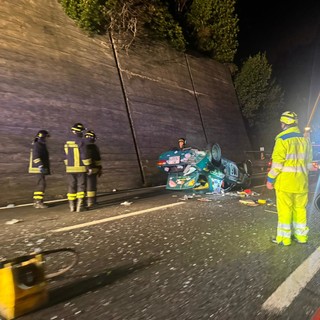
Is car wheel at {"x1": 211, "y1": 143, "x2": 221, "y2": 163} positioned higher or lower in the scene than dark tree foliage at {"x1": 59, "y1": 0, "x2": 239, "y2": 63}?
lower

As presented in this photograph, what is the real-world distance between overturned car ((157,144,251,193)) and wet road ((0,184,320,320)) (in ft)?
8.35

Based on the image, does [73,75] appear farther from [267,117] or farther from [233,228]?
[267,117]

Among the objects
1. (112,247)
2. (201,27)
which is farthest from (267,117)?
(112,247)

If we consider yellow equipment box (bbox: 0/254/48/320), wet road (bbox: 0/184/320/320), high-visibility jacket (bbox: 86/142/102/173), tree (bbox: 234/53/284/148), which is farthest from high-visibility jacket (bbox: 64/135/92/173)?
tree (bbox: 234/53/284/148)

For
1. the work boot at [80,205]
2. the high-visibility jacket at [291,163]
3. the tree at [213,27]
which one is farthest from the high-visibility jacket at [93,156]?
the tree at [213,27]

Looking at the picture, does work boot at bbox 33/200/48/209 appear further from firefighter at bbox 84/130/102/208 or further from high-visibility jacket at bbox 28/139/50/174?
firefighter at bbox 84/130/102/208

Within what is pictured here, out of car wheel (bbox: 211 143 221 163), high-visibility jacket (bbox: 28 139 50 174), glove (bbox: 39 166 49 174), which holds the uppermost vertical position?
high-visibility jacket (bbox: 28 139 50 174)

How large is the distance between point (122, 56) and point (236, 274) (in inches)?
480

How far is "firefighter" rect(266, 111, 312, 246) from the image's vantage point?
4445 millimetres

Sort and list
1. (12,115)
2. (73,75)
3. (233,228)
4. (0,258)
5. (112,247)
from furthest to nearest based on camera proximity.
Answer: (73,75) < (12,115) < (233,228) < (112,247) < (0,258)

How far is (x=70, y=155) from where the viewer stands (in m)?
7.14

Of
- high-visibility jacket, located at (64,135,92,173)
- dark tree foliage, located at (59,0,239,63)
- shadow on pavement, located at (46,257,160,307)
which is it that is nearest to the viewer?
shadow on pavement, located at (46,257,160,307)

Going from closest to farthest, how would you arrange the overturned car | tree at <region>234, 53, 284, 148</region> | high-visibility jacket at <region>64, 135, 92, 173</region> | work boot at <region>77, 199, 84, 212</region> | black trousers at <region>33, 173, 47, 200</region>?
work boot at <region>77, 199, 84, 212</region> → high-visibility jacket at <region>64, 135, 92, 173</region> → black trousers at <region>33, 173, 47, 200</region> → the overturned car → tree at <region>234, 53, 284, 148</region>

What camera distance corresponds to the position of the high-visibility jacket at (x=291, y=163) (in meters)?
4.45
